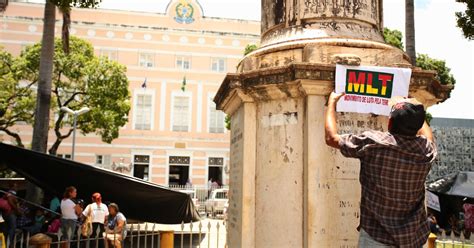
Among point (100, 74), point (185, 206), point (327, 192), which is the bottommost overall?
point (185, 206)

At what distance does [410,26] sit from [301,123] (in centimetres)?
1139

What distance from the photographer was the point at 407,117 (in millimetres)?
2611

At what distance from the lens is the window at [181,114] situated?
1362 inches

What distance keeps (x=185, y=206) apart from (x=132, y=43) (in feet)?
80.0

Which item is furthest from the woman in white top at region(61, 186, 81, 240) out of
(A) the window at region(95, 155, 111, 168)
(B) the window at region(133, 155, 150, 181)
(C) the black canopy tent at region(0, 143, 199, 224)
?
(B) the window at region(133, 155, 150, 181)

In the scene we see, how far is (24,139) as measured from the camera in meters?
32.3

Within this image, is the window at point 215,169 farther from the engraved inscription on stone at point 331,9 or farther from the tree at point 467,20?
the engraved inscription on stone at point 331,9

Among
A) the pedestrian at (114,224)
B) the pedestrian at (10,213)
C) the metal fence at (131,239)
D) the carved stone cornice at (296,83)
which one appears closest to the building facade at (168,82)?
the metal fence at (131,239)

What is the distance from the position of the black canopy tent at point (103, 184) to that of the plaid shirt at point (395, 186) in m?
8.99

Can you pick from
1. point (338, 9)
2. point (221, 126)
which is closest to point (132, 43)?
point (221, 126)

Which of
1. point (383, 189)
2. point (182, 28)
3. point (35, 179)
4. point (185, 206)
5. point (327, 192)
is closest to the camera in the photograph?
point (383, 189)

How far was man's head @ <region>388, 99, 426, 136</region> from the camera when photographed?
2.62m

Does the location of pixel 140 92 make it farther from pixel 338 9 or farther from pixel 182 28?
pixel 338 9

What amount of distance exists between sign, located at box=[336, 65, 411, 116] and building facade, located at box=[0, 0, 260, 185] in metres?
30.4
